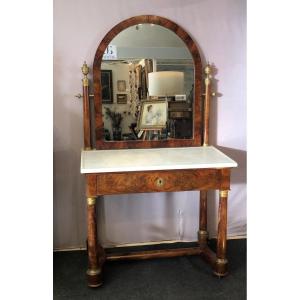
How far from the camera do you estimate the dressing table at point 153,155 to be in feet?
5.47

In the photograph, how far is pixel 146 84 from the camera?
6.59 feet

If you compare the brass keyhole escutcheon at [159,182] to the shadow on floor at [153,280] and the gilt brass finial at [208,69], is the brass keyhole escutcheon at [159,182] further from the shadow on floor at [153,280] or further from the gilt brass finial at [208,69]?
the gilt brass finial at [208,69]

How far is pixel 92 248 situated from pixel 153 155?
56 centimetres

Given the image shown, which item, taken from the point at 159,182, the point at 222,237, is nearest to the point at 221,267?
the point at 222,237

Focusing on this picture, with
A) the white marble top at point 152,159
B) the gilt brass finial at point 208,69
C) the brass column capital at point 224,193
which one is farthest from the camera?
the gilt brass finial at point 208,69

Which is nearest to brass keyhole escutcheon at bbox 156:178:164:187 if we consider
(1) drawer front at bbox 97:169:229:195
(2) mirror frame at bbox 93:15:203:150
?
(1) drawer front at bbox 97:169:229:195

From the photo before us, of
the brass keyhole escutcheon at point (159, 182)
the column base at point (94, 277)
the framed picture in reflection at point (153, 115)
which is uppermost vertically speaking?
the framed picture in reflection at point (153, 115)

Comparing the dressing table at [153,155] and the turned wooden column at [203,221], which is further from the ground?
the dressing table at [153,155]

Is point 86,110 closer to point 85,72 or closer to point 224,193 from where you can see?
point 85,72

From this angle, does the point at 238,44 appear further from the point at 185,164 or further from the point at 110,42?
the point at 185,164

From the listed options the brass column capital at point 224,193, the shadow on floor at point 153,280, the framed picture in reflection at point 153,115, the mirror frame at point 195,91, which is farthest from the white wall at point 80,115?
the brass column capital at point 224,193

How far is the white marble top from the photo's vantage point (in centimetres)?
164
